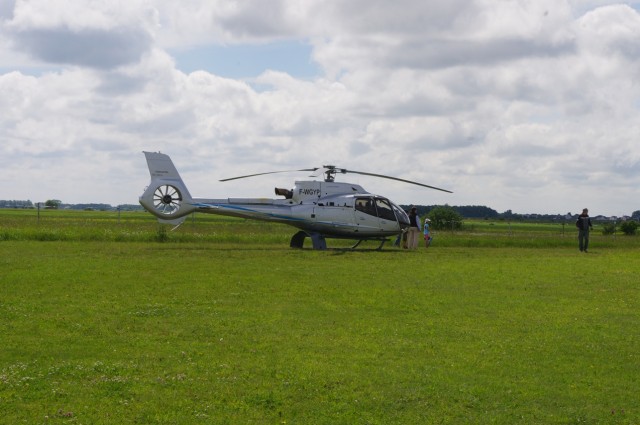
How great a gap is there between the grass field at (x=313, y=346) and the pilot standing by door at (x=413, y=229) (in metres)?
11.4

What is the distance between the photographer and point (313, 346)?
11.2m

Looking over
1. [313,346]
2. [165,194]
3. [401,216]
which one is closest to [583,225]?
[401,216]

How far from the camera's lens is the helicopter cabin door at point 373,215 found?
1261 inches

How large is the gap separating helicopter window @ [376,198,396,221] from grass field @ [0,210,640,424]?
9.89m

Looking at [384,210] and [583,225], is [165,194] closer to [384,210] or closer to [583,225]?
[384,210]

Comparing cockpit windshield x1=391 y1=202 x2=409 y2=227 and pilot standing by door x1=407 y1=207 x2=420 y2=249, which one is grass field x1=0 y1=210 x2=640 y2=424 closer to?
cockpit windshield x1=391 y1=202 x2=409 y2=227

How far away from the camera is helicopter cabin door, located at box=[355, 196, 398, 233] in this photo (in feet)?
105

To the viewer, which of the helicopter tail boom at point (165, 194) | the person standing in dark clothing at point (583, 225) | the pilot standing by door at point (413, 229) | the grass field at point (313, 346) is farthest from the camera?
the person standing in dark clothing at point (583, 225)

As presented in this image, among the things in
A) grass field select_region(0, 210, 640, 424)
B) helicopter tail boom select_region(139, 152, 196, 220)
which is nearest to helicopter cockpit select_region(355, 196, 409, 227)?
helicopter tail boom select_region(139, 152, 196, 220)

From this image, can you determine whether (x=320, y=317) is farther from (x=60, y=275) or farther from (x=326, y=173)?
(x=326, y=173)

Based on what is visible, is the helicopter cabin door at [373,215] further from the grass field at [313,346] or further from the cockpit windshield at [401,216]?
the grass field at [313,346]

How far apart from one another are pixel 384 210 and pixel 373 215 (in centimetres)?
52

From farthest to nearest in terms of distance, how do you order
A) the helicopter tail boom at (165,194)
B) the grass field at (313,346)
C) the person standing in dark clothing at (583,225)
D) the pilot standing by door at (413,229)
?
the person standing in dark clothing at (583,225) < the pilot standing by door at (413,229) < the helicopter tail boom at (165,194) < the grass field at (313,346)

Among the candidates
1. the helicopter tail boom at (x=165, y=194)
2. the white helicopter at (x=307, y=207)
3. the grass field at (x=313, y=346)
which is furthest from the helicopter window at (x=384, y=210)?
the grass field at (x=313, y=346)
